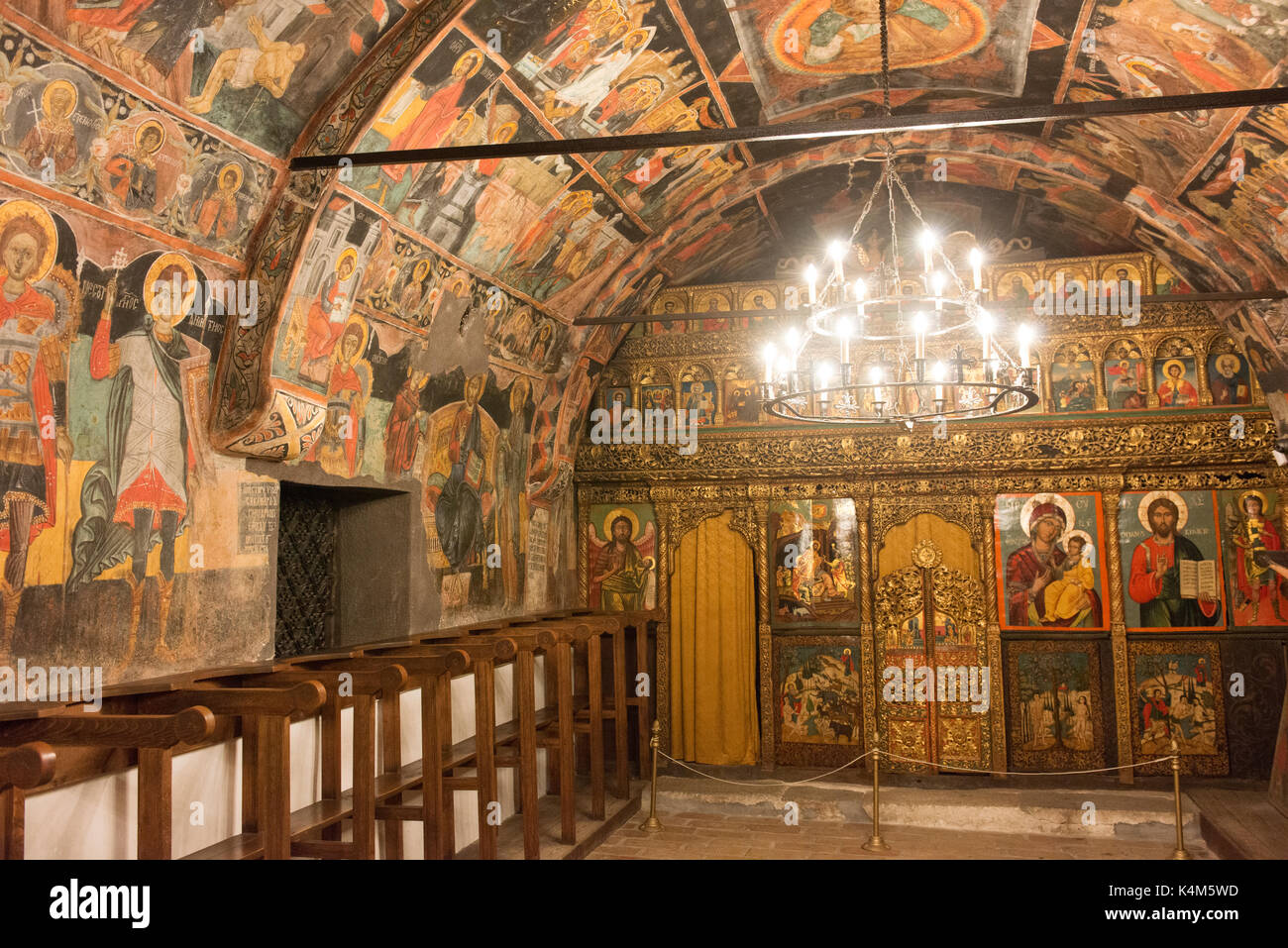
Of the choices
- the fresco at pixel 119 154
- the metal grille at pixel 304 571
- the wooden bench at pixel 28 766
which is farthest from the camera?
the metal grille at pixel 304 571

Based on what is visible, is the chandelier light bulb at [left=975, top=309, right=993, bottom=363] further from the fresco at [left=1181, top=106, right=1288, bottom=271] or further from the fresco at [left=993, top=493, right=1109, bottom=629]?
the fresco at [left=993, top=493, right=1109, bottom=629]

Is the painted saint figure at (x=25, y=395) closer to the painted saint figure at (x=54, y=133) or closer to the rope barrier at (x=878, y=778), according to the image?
the painted saint figure at (x=54, y=133)

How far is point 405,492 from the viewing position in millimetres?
8680

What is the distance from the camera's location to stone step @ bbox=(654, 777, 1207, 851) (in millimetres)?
9984

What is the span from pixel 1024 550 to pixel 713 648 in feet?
12.9

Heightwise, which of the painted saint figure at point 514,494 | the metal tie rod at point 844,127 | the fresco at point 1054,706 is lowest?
the fresco at point 1054,706

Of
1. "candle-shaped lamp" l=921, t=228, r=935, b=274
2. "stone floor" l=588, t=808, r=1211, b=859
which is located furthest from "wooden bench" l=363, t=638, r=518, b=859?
"candle-shaped lamp" l=921, t=228, r=935, b=274

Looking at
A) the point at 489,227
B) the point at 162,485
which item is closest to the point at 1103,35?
the point at 489,227

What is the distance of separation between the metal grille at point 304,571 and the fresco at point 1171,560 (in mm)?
8802

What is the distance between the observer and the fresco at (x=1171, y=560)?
1102 centimetres

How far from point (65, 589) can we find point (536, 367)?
632 centimetres

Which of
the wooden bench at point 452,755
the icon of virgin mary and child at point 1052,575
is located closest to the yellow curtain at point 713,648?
the icon of virgin mary and child at point 1052,575

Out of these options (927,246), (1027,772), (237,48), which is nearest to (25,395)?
(237,48)

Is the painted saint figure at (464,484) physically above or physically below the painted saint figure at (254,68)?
below
